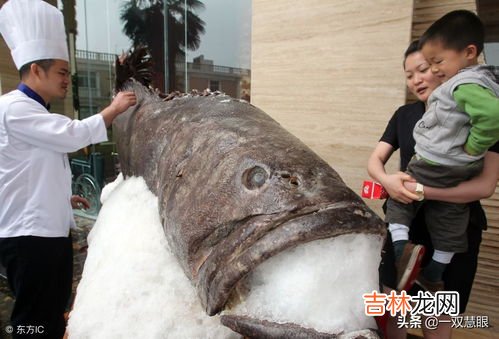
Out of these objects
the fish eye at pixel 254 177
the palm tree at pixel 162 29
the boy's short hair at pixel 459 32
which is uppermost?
the palm tree at pixel 162 29

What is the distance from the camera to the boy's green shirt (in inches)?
59.3

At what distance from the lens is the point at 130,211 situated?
85.0 inches

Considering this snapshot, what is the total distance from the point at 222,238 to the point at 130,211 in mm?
1169

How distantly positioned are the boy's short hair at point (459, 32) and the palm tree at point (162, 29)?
4.10 m

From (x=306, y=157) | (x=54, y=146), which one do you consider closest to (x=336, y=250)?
(x=306, y=157)

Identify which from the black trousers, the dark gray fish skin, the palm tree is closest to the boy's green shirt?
the dark gray fish skin

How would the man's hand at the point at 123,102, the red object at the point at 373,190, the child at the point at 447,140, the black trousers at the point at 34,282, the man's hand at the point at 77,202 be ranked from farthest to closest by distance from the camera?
1. the man's hand at the point at 77,202
2. the man's hand at the point at 123,102
3. the black trousers at the point at 34,282
4. the red object at the point at 373,190
5. the child at the point at 447,140

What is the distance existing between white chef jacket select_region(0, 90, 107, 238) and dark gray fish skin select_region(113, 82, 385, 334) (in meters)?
0.76

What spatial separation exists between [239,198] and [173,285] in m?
0.62

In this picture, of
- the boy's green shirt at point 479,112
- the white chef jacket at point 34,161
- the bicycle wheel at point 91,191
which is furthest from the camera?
the bicycle wheel at point 91,191

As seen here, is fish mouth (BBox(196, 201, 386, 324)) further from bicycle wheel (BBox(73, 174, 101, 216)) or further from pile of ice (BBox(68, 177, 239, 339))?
bicycle wheel (BBox(73, 174, 101, 216))

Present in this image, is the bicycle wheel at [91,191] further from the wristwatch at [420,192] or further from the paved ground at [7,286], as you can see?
the wristwatch at [420,192]

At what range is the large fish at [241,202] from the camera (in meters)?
0.99

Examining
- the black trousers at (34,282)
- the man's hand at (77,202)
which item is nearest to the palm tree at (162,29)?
the man's hand at (77,202)
